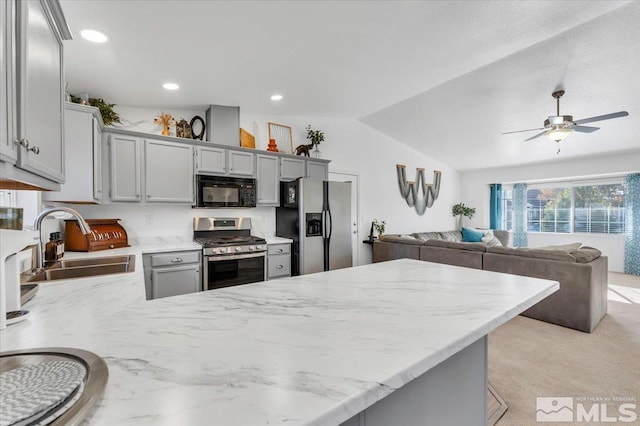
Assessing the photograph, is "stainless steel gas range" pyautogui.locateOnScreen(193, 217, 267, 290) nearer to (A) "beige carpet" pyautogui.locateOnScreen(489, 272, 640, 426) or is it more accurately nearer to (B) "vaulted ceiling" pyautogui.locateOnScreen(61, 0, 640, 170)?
(B) "vaulted ceiling" pyautogui.locateOnScreen(61, 0, 640, 170)

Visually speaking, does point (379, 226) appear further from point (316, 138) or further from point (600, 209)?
point (600, 209)

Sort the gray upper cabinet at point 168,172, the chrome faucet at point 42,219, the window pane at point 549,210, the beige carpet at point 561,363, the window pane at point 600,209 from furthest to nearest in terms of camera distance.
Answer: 1. the window pane at point 549,210
2. the window pane at point 600,209
3. the gray upper cabinet at point 168,172
4. the beige carpet at point 561,363
5. the chrome faucet at point 42,219

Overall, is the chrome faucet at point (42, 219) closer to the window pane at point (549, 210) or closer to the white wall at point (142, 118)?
the white wall at point (142, 118)

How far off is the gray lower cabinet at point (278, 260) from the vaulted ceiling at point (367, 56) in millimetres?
1898

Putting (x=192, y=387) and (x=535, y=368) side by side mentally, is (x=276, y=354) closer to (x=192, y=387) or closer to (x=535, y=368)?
(x=192, y=387)

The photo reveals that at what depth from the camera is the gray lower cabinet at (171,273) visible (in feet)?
9.50

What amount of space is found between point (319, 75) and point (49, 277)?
2844 mm

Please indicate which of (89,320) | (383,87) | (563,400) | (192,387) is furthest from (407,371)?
→ (383,87)

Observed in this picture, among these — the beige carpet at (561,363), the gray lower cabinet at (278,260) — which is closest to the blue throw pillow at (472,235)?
the beige carpet at (561,363)

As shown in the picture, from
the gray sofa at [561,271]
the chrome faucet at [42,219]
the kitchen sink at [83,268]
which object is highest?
the chrome faucet at [42,219]

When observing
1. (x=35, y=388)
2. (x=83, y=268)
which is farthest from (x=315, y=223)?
(x=35, y=388)

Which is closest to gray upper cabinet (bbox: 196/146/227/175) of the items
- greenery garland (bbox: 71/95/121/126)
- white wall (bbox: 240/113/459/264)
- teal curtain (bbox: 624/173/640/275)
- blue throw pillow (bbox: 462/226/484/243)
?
white wall (bbox: 240/113/459/264)

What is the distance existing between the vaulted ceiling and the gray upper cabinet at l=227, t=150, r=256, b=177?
2.07ft

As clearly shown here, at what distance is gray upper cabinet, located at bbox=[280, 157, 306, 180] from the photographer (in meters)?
4.15
